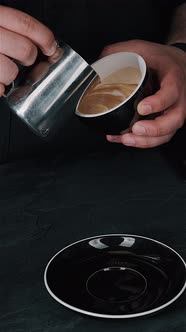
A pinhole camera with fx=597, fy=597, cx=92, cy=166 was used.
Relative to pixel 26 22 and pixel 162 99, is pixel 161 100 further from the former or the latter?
pixel 26 22

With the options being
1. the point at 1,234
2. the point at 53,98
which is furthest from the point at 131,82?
the point at 1,234

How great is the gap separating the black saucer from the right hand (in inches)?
8.8

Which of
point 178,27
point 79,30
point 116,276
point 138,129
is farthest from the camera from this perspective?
point 178,27

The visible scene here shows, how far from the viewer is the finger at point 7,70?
680mm

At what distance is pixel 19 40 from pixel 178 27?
1.86 ft

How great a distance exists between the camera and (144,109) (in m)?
0.76

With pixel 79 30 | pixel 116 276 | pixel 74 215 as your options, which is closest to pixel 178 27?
pixel 79 30

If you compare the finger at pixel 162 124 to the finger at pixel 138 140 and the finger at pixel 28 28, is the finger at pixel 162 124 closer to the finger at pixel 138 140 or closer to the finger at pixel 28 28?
the finger at pixel 138 140

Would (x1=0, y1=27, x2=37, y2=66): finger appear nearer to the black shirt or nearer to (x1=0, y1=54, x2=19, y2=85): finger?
(x1=0, y1=54, x2=19, y2=85): finger

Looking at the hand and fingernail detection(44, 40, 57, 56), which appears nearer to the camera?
fingernail detection(44, 40, 57, 56)

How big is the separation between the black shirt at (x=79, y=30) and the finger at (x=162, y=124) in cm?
21

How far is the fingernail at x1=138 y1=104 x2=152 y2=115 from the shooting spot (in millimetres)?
759

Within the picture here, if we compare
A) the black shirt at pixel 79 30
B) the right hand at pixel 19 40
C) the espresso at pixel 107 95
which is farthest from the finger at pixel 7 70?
the black shirt at pixel 79 30

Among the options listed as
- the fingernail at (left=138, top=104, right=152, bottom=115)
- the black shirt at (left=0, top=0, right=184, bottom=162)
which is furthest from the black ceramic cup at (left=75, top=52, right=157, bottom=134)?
the black shirt at (left=0, top=0, right=184, bottom=162)
